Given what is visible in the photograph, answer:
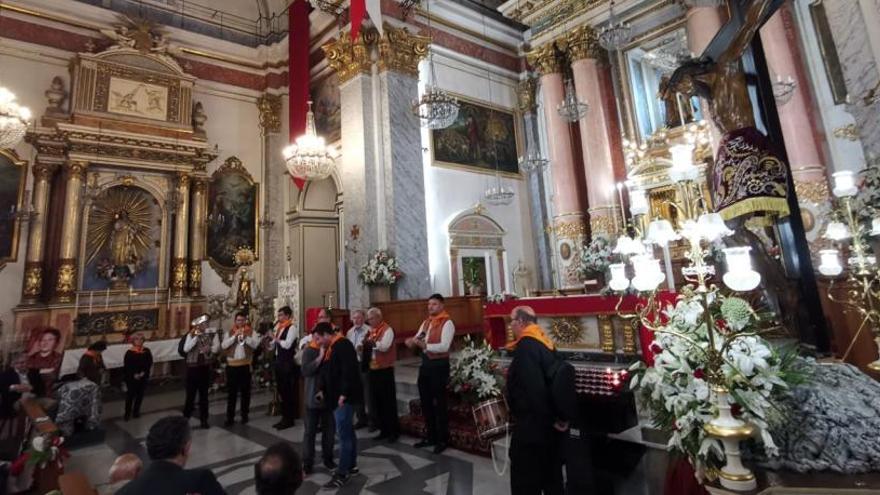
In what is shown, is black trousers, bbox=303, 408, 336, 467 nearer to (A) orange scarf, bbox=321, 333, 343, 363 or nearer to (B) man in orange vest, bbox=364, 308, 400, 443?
(A) orange scarf, bbox=321, 333, 343, 363

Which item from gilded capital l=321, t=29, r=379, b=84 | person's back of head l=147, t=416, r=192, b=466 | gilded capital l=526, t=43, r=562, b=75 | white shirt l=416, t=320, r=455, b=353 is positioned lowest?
person's back of head l=147, t=416, r=192, b=466

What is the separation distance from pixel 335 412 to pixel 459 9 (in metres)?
11.4

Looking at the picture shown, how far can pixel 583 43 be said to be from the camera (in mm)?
11117

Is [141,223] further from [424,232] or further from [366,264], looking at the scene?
[424,232]

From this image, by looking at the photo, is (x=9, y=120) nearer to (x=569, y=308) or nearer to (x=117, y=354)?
(x=117, y=354)

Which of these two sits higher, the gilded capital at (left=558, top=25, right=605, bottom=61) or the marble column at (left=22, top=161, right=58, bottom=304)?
the gilded capital at (left=558, top=25, right=605, bottom=61)

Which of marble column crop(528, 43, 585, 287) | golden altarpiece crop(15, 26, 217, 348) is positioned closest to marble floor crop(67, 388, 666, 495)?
golden altarpiece crop(15, 26, 217, 348)

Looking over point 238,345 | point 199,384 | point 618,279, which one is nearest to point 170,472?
point 618,279

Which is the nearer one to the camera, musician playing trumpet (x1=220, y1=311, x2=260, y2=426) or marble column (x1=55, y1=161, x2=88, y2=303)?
musician playing trumpet (x1=220, y1=311, x2=260, y2=426)

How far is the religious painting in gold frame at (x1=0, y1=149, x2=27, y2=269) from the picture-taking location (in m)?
9.40

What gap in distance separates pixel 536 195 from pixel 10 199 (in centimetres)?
1283

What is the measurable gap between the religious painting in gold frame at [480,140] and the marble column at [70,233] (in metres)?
8.26

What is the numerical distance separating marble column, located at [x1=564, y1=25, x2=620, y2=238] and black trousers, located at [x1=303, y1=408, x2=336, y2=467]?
8112mm

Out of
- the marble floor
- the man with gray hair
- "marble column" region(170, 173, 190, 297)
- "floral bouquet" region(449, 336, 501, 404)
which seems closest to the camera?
the marble floor
